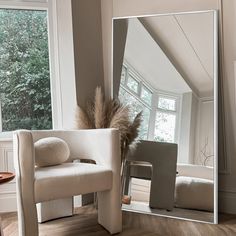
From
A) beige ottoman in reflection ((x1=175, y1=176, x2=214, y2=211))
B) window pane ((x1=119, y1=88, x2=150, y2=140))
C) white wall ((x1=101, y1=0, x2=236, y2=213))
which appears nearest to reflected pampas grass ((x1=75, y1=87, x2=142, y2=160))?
window pane ((x1=119, y1=88, x2=150, y2=140))

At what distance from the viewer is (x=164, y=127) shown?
3.11 meters

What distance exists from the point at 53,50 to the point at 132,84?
31.5 inches

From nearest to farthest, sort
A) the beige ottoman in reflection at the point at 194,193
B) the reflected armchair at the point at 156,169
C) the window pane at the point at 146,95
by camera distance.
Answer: the beige ottoman in reflection at the point at 194,193
the reflected armchair at the point at 156,169
the window pane at the point at 146,95

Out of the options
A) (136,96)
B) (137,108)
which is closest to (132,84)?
(136,96)

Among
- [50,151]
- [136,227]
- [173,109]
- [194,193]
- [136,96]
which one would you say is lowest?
[136,227]

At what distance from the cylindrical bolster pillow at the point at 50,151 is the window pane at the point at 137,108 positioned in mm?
723

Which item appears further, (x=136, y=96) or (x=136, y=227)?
(x=136, y=96)

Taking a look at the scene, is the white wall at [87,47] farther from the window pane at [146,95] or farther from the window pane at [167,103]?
the window pane at [167,103]

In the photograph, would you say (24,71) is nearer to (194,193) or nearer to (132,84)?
(132,84)

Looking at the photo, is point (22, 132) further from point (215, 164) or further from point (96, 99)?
point (215, 164)

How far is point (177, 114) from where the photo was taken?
3.06 m

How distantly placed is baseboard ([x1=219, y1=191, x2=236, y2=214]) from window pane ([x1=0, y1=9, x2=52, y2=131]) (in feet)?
5.39

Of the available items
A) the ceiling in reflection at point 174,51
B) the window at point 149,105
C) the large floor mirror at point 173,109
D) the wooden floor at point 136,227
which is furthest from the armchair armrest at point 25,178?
the ceiling in reflection at point 174,51

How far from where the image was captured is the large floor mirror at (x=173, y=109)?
9.61 ft
